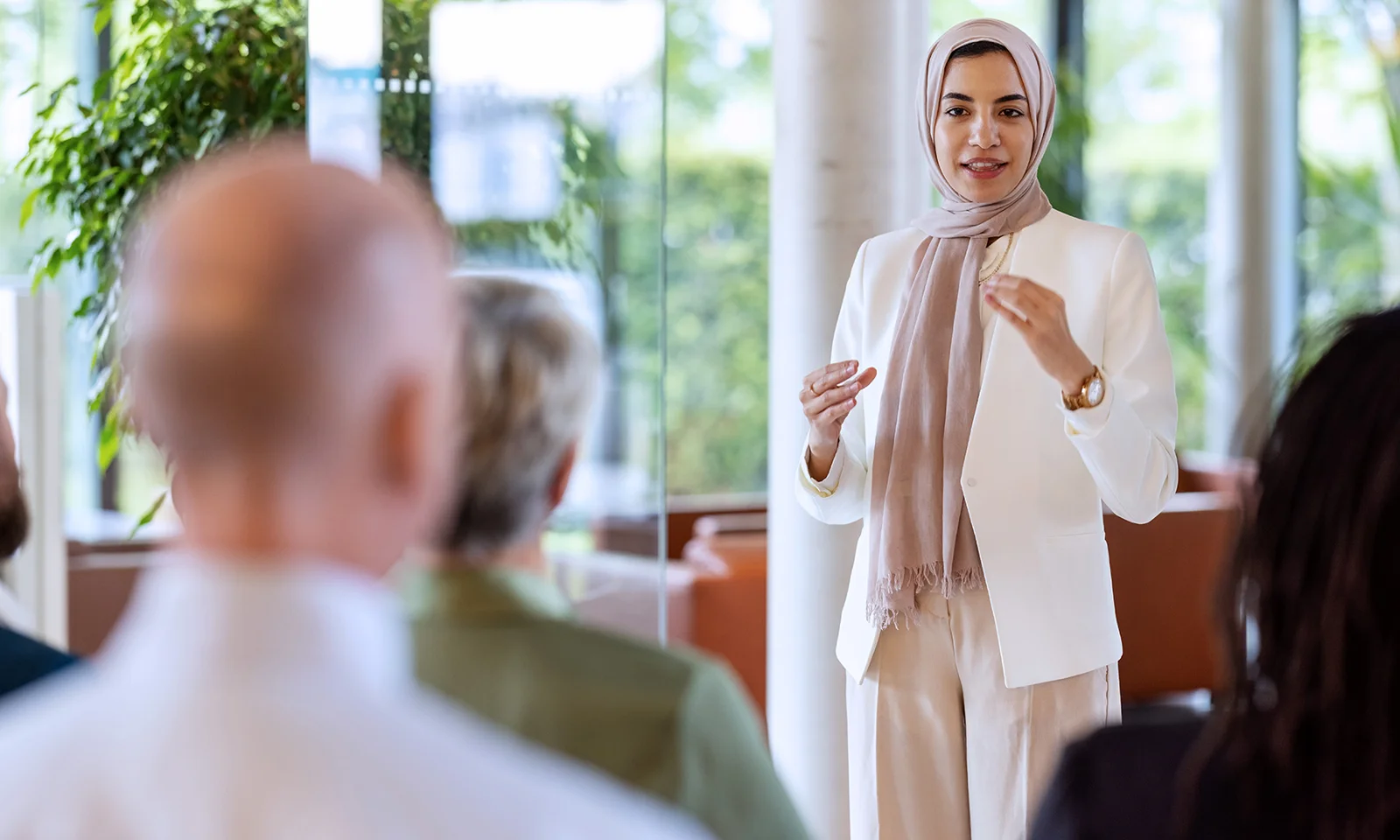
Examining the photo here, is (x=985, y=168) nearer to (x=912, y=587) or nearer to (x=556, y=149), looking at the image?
(x=912, y=587)

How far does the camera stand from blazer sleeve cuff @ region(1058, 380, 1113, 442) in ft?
6.95

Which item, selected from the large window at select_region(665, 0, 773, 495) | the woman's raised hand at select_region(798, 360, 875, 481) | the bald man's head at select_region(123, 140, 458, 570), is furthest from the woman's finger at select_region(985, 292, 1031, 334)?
the large window at select_region(665, 0, 773, 495)

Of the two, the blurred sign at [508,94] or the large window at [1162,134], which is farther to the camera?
the large window at [1162,134]

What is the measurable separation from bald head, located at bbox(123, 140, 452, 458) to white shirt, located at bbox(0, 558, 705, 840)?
7 cm

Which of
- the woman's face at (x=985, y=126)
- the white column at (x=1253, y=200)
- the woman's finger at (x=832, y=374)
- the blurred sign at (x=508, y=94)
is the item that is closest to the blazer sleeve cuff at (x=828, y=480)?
the woman's finger at (x=832, y=374)

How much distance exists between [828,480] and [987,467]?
0.25 metres

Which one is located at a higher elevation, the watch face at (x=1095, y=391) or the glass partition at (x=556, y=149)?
the glass partition at (x=556, y=149)

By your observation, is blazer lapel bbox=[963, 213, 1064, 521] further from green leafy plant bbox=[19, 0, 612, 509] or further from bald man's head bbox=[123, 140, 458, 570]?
bald man's head bbox=[123, 140, 458, 570]

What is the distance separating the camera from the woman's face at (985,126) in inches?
94.3

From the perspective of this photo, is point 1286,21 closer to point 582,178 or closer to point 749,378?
point 749,378

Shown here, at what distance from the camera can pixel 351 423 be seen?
0.72m

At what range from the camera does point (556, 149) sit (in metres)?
2.80

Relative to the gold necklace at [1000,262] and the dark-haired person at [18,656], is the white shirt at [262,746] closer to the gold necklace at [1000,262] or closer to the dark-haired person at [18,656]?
the dark-haired person at [18,656]

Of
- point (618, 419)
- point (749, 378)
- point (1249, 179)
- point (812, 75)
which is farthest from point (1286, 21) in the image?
point (618, 419)
